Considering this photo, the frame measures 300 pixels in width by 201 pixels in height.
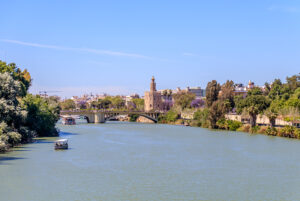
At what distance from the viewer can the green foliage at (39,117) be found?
5485cm

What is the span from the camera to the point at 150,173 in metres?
32.3

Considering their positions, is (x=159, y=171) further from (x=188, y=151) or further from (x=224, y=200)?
(x=188, y=151)

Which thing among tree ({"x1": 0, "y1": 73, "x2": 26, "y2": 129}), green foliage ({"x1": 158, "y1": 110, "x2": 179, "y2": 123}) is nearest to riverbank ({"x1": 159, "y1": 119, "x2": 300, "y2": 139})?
green foliage ({"x1": 158, "y1": 110, "x2": 179, "y2": 123})

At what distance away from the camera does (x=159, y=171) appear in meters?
33.2

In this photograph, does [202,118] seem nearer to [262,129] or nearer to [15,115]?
[262,129]

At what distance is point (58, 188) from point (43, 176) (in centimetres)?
384

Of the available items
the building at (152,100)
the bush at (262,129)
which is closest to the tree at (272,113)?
the bush at (262,129)

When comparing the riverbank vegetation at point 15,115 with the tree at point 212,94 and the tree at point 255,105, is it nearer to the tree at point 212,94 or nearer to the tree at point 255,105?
the tree at point 255,105

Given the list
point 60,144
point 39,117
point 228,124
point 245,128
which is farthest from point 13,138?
point 228,124

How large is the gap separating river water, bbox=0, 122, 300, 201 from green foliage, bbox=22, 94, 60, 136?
7.22 meters

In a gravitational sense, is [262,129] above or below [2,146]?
above

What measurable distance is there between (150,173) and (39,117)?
28.7 meters

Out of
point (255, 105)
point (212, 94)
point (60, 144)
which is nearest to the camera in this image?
point (60, 144)

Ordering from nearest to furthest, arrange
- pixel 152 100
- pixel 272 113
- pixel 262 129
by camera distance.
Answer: pixel 272 113 < pixel 262 129 < pixel 152 100
